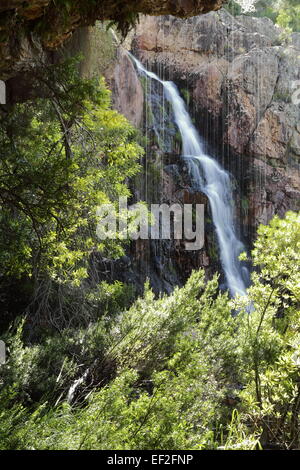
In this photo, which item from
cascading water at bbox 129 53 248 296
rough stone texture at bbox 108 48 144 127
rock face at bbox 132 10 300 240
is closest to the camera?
rough stone texture at bbox 108 48 144 127

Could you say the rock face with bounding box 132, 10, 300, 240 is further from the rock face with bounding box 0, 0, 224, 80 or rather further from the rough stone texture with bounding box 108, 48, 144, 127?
the rock face with bounding box 0, 0, 224, 80

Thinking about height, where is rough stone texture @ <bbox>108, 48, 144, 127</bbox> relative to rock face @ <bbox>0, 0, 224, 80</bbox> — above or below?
above

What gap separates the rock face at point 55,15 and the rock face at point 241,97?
42.7 feet

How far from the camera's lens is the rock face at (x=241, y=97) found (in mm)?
17750

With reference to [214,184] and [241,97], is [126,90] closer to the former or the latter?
[214,184]

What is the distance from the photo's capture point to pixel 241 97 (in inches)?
727

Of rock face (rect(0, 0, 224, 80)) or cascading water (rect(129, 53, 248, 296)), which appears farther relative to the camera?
cascading water (rect(129, 53, 248, 296))

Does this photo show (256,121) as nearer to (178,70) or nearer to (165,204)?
(178,70)

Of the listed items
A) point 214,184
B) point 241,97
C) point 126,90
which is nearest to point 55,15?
point 126,90

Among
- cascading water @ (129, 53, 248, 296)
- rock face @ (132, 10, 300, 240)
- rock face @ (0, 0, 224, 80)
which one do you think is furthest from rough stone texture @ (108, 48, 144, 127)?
rock face @ (0, 0, 224, 80)

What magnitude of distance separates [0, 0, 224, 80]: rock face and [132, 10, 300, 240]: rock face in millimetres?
13024

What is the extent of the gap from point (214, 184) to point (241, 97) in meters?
4.71

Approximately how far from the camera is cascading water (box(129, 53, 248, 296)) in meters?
15.3

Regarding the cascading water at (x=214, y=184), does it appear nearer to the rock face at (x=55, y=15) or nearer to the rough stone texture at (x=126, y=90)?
the rough stone texture at (x=126, y=90)
